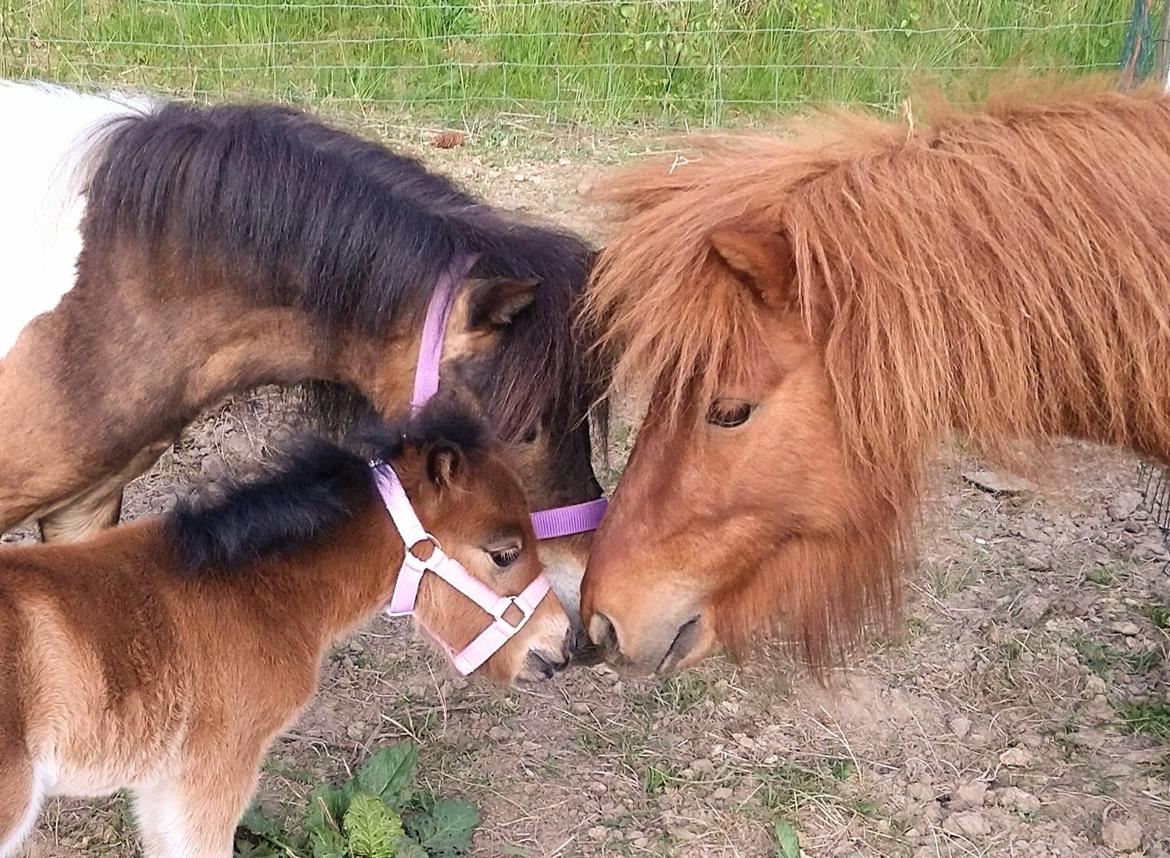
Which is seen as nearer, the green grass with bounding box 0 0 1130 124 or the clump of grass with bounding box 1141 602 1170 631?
the clump of grass with bounding box 1141 602 1170 631

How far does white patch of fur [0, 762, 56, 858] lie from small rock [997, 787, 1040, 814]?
89.3 inches

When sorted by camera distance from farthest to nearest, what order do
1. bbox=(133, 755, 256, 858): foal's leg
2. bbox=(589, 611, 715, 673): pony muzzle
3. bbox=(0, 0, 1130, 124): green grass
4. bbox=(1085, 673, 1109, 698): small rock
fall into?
1. bbox=(0, 0, 1130, 124): green grass
2. bbox=(1085, 673, 1109, 698): small rock
3. bbox=(133, 755, 256, 858): foal's leg
4. bbox=(589, 611, 715, 673): pony muzzle

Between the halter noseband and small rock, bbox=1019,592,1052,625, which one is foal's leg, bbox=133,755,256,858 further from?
small rock, bbox=1019,592,1052,625

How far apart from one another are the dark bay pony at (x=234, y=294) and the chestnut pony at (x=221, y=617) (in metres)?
0.18

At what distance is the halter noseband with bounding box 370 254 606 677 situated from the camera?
2330 mm

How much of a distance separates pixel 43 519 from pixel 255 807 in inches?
35.2

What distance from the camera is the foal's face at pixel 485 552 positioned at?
233 cm

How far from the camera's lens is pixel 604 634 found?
2.08 meters

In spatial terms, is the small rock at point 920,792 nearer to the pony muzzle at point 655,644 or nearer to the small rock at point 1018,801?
the small rock at point 1018,801

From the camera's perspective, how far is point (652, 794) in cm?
286

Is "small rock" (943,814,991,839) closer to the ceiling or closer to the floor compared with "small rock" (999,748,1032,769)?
closer to the floor

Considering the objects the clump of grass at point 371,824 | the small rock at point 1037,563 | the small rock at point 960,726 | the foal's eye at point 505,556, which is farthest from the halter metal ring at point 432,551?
the small rock at point 1037,563

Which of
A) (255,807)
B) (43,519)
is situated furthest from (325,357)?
(255,807)

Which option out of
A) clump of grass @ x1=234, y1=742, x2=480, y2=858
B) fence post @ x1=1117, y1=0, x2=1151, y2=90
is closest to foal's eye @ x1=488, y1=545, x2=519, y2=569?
clump of grass @ x1=234, y1=742, x2=480, y2=858
